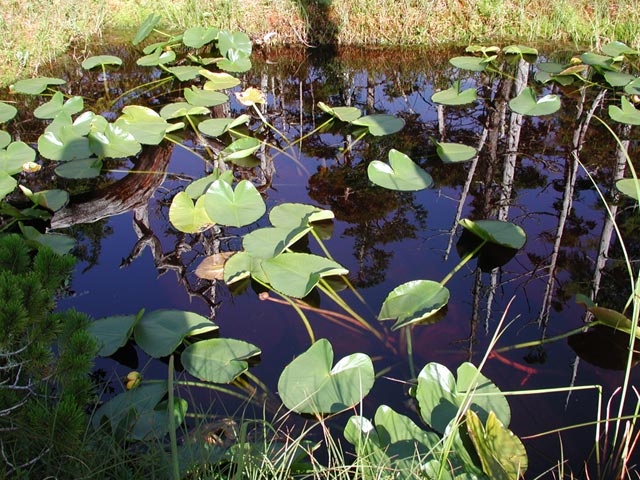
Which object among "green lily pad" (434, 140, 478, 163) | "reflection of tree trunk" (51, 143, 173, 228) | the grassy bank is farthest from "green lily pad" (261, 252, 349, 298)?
the grassy bank

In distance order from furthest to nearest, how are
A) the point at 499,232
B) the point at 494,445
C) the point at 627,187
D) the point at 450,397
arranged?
the point at 627,187
the point at 499,232
the point at 450,397
the point at 494,445

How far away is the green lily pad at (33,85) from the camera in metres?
3.71

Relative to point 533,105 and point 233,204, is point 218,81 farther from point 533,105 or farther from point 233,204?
point 533,105

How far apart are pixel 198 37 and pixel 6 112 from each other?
5.05ft

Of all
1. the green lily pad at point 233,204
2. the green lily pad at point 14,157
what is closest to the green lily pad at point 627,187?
the green lily pad at point 233,204

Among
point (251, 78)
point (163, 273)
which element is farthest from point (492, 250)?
point (251, 78)

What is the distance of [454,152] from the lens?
3.04 meters

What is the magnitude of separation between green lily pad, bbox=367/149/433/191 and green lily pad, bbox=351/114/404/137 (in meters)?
0.55

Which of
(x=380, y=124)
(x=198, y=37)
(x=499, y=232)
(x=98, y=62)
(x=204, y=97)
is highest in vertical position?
(x=198, y=37)

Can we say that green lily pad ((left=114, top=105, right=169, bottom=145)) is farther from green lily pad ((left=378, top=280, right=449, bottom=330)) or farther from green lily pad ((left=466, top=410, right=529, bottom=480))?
green lily pad ((left=466, top=410, right=529, bottom=480))

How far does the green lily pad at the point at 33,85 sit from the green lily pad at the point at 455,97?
8.10 ft

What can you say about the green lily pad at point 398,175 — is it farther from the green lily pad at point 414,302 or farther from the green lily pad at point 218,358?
the green lily pad at point 218,358

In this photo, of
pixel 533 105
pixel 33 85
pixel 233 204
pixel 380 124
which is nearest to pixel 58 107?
pixel 33 85

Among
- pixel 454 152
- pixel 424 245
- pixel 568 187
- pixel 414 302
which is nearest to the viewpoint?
pixel 414 302
